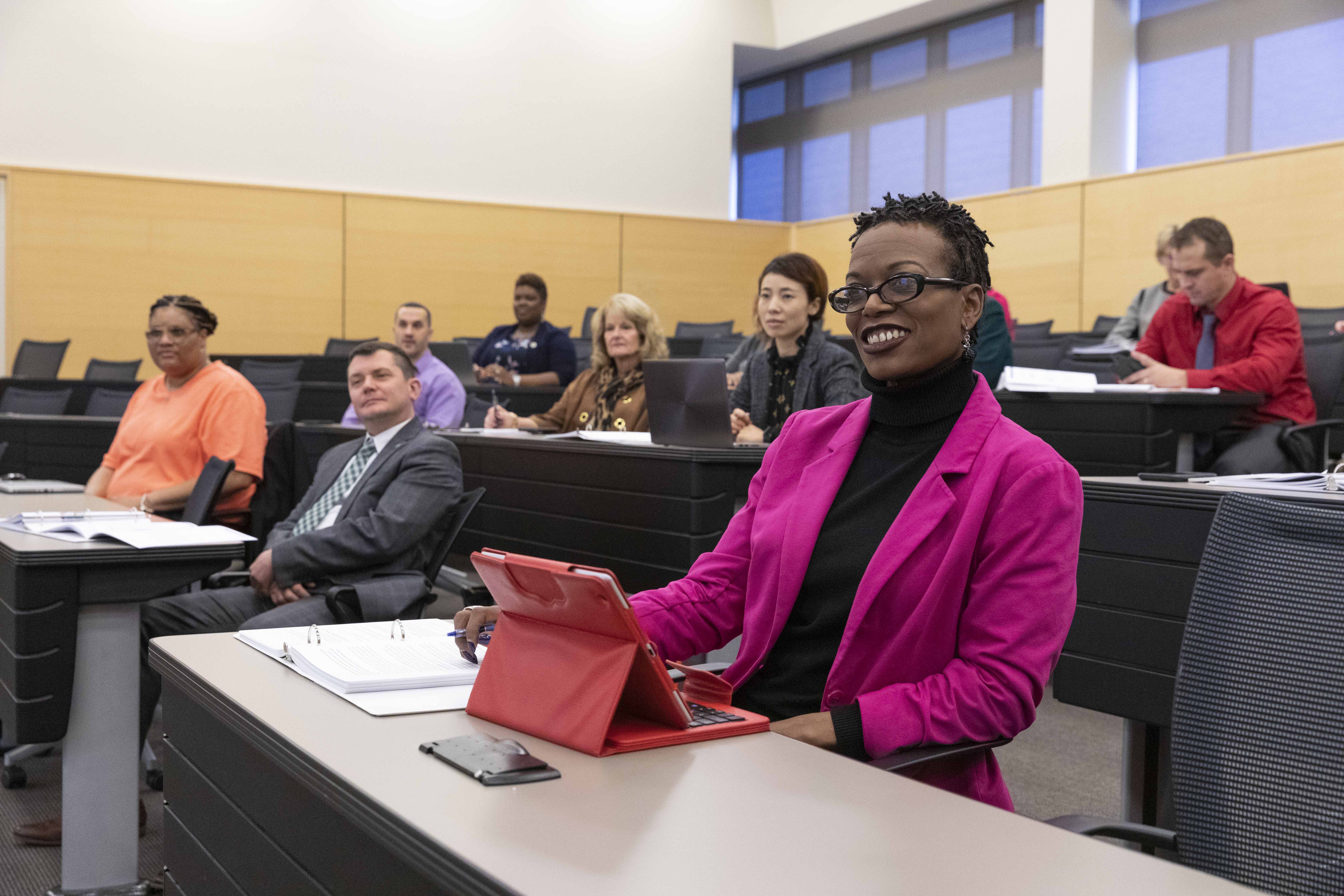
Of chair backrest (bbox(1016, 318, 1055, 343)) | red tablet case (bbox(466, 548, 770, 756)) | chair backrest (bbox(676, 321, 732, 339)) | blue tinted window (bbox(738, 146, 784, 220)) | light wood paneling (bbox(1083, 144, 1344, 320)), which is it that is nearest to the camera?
red tablet case (bbox(466, 548, 770, 756))

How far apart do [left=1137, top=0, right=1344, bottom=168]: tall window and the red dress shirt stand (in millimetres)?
6341

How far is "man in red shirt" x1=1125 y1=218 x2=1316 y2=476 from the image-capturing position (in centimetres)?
372

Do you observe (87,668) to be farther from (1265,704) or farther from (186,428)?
(1265,704)

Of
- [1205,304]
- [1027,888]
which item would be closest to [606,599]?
[1027,888]

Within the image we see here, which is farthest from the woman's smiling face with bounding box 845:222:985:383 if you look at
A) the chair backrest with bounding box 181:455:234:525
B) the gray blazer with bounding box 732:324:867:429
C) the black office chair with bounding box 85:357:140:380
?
the black office chair with bounding box 85:357:140:380

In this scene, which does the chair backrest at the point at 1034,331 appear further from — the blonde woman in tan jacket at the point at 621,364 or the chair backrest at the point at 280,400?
the chair backrest at the point at 280,400

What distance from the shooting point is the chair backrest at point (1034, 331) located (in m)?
8.79

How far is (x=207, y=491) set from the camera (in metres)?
3.14

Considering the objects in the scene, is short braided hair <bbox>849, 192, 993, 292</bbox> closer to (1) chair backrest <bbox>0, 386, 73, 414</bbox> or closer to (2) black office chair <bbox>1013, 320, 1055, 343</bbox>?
(1) chair backrest <bbox>0, 386, 73, 414</bbox>

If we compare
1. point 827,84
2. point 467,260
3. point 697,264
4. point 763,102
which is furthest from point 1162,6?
point 467,260

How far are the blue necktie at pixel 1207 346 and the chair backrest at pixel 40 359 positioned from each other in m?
7.74

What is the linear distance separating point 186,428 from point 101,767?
1.51 metres

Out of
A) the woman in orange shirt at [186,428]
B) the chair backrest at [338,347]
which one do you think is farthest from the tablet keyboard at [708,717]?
the chair backrest at [338,347]

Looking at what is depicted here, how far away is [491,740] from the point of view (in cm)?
113
